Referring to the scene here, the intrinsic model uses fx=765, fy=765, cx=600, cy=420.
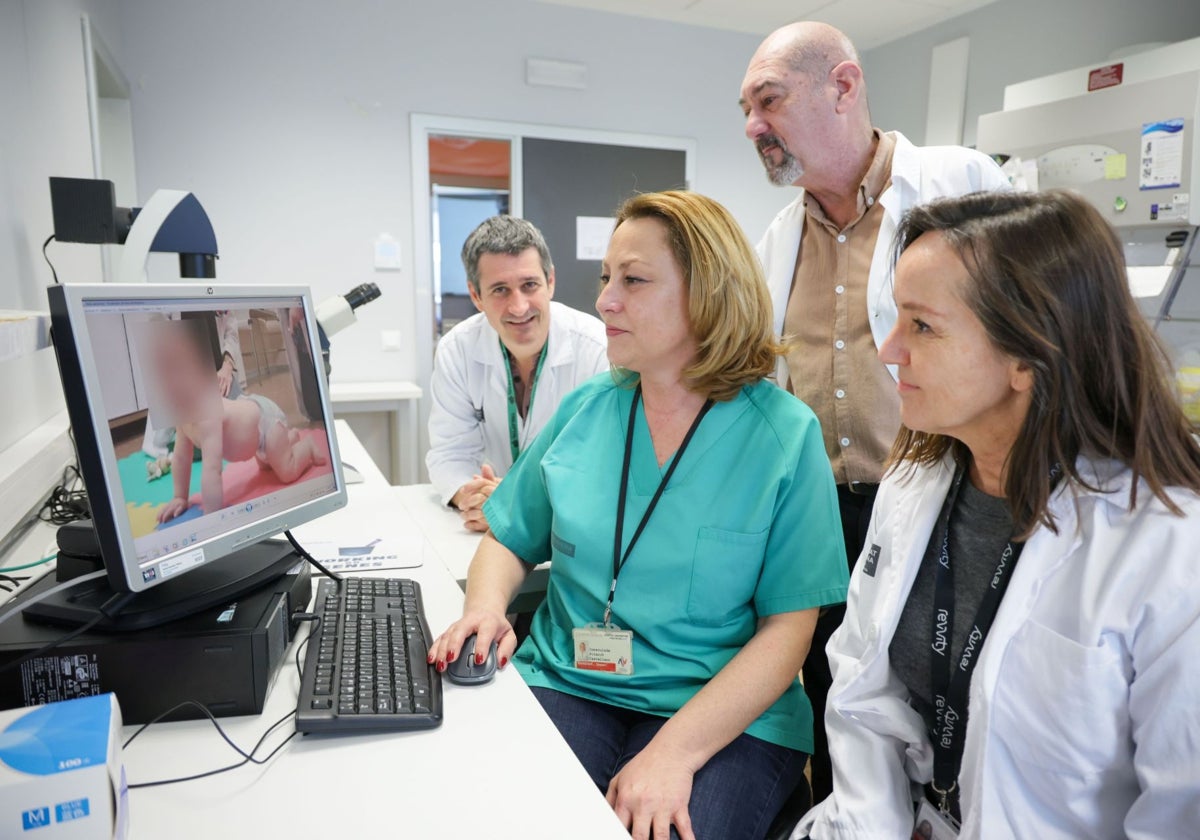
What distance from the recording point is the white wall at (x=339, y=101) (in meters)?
3.59

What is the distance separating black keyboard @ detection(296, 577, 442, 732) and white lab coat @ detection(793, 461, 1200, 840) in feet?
1.88

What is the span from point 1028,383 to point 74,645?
44.4 inches

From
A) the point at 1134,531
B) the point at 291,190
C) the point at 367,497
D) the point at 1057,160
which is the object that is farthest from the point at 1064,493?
the point at 291,190

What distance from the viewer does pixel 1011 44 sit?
3820 millimetres

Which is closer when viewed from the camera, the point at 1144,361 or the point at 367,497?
the point at 1144,361

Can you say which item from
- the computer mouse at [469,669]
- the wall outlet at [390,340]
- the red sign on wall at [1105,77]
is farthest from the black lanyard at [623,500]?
the wall outlet at [390,340]

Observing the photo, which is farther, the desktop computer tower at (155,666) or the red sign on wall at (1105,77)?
the red sign on wall at (1105,77)

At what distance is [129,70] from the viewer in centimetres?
347

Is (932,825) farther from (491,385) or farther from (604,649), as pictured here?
(491,385)

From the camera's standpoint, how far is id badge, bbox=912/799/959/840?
0.97 metres

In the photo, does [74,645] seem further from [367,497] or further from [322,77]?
[322,77]

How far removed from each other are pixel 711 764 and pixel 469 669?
0.37 meters

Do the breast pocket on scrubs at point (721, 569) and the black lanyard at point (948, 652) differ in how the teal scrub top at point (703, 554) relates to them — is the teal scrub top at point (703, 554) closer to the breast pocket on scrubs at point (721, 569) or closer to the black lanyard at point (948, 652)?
the breast pocket on scrubs at point (721, 569)

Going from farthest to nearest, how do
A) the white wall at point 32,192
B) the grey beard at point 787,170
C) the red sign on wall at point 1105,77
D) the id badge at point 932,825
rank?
the red sign on wall at point 1105,77
the grey beard at point 787,170
the white wall at point 32,192
the id badge at point 932,825
